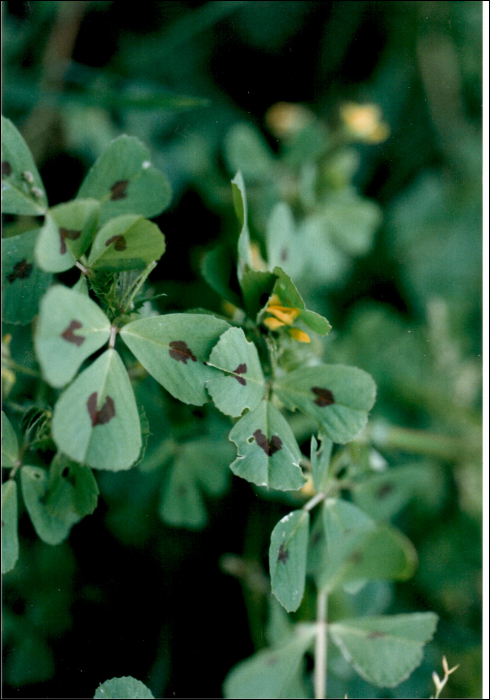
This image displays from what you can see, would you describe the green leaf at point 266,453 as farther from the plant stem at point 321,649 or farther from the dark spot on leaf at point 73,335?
the plant stem at point 321,649

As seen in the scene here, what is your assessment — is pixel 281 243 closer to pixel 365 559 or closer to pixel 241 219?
pixel 241 219

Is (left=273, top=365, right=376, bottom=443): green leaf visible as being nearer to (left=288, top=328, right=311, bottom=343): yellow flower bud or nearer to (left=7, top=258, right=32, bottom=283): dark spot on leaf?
(left=288, top=328, right=311, bottom=343): yellow flower bud

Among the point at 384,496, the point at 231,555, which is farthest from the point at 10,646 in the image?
the point at 384,496

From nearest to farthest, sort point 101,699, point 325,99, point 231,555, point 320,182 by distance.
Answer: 1. point 101,699
2. point 231,555
3. point 320,182
4. point 325,99

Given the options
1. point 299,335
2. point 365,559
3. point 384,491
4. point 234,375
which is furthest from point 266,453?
point 384,491

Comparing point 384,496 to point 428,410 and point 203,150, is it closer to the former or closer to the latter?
point 428,410

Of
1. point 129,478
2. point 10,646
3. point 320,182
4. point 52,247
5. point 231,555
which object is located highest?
point 52,247

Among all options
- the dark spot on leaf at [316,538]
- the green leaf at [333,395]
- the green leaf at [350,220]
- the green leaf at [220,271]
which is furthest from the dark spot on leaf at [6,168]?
the green leaf at [350,220]
